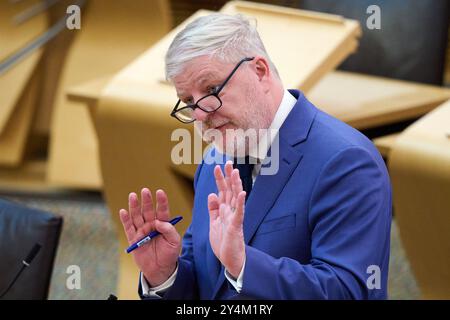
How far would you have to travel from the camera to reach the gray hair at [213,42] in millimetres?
1539

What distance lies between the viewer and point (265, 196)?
1.64 m

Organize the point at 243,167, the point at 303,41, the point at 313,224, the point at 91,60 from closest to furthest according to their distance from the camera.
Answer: the point at 313,224 → the point at 243,167 → the point at 303,41 → the point at 91,60

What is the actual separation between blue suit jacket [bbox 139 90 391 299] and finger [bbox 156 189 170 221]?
0.36ft

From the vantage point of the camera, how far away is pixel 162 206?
165 cm

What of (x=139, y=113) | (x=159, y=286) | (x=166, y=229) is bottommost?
(x=139, y=113)

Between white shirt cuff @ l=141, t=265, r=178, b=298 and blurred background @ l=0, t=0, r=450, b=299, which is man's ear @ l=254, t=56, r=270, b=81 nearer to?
white shirt cuff @ l=141, t=265, r=178, b=298

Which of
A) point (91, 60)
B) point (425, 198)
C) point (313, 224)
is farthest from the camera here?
point (91, 60)

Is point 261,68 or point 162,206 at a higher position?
point 261,68

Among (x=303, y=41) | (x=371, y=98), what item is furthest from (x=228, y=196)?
(x=371, y=98)

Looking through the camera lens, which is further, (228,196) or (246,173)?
(246,173)

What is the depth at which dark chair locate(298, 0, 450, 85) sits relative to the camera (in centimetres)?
370

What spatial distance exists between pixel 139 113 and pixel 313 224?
1345 mm

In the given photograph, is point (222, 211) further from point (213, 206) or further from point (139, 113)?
point (139, 113)
